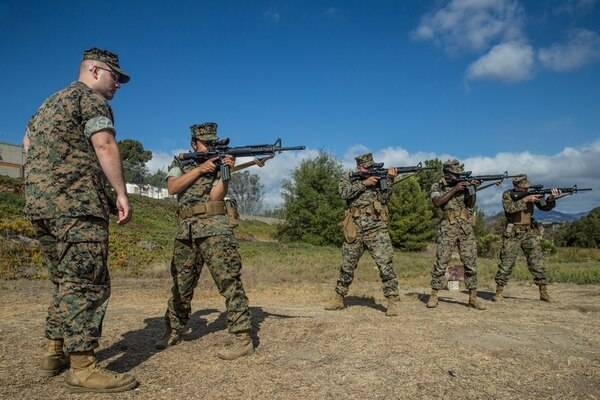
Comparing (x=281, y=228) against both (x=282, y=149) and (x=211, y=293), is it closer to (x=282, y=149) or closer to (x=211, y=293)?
(x=211, y=293)

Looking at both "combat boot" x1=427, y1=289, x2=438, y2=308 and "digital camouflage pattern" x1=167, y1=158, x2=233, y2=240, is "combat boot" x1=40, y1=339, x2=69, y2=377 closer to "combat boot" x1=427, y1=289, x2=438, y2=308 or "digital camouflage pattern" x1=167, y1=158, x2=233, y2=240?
"digital camouflage pattern" x1=167, y1=158, x2=233, y2=240

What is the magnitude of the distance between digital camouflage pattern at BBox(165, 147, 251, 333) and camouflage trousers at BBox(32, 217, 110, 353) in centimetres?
118

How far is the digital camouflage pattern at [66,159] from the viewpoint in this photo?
3418mm

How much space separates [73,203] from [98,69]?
1.15m

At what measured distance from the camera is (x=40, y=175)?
346cm

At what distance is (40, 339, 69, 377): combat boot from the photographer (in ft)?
12.2

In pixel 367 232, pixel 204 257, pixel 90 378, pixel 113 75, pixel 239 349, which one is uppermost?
pixel 113 75

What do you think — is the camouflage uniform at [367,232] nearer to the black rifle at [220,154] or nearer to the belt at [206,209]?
the black rifle at [220,154]

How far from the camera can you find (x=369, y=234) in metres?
7.25

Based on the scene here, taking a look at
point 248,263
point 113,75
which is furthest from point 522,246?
point 248,263

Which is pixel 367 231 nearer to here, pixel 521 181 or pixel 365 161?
pixel 365 161

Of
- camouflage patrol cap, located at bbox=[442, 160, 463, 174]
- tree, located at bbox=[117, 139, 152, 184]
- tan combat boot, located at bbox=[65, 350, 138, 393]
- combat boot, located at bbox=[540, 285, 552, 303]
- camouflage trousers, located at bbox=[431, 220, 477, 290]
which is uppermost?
tree, located at bbox=[117, 139, 152, 184]

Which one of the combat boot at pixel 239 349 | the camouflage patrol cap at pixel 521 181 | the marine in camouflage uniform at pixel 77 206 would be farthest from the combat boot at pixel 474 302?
the marine in camouflage uniform at pixel 77 206

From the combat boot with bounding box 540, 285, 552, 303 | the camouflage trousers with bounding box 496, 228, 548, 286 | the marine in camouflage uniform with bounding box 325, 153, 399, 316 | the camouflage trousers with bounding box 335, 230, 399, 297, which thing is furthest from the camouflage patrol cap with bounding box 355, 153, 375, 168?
the combat boot with bounding box 540, 285, 552, 303
